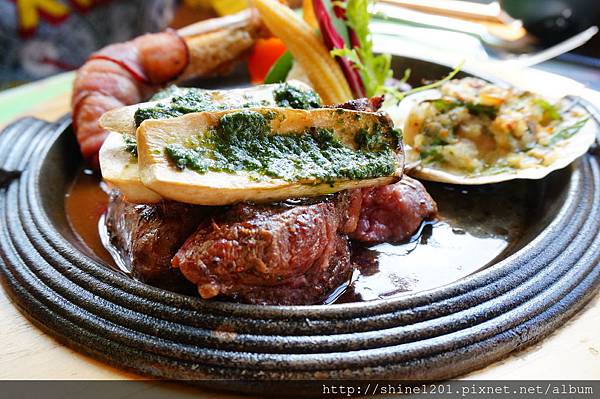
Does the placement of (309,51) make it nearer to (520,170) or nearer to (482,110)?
(482,110)

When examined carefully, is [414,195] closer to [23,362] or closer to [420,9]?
[23,362]

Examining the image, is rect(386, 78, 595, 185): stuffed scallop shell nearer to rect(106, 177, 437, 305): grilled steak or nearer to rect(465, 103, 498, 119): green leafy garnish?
rect(465, 103, 498, 119): green leafy garnish

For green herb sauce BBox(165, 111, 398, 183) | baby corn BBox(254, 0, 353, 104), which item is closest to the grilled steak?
green herb sauce BBox(165, 111, 398, 183)

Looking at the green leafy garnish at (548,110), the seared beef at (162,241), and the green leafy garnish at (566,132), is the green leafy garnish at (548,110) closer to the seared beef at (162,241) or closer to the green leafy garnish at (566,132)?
the green leafy garnish at (566,132)

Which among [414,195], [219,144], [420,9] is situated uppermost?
[219,144]

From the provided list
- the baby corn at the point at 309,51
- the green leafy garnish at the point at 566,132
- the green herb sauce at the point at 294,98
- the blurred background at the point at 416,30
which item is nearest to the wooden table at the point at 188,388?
the green leafy garnish at the point at 566,132

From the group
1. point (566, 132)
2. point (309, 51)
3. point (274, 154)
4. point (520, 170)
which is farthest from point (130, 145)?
point (566, 132)

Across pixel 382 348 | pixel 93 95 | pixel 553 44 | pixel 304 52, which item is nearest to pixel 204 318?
pixel 382 348
